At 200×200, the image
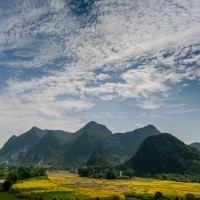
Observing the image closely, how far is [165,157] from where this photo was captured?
10406 centimetres

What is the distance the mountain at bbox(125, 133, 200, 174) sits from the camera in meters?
94.6

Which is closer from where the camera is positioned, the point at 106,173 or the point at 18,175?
the point at 18,175

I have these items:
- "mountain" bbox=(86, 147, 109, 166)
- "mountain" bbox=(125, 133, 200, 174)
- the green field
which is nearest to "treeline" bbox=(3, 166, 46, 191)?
the green field

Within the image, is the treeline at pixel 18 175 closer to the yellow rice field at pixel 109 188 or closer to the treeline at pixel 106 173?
the yellow rice field at pixel 109 188

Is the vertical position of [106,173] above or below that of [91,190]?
above

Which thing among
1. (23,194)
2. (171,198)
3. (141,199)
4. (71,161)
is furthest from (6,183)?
(71,161)

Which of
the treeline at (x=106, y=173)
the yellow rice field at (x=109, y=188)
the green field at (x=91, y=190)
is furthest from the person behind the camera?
the treeline at (x=106, y=173)

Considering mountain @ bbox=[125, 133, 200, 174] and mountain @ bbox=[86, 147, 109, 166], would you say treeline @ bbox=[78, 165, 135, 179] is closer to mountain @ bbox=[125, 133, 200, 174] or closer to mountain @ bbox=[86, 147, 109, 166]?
mountain @ bbox=[125, 133, 200, 174]

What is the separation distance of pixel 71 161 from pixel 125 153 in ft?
152

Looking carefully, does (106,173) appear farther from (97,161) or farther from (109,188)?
(97,161)

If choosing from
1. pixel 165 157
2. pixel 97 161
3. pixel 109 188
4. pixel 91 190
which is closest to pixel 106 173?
pixel 165 157

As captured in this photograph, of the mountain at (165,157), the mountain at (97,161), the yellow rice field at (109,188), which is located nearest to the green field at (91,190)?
the yellow rice field at (109,188)

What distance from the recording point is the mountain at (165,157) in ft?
310

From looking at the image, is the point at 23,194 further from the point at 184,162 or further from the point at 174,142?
the point at 174,142
